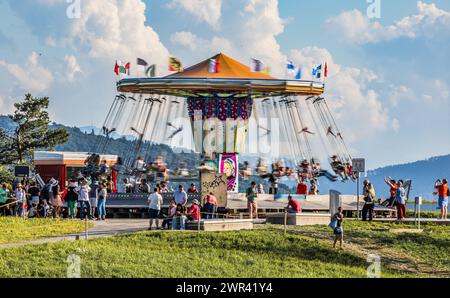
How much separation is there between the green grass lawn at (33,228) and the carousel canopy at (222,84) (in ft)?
42.0

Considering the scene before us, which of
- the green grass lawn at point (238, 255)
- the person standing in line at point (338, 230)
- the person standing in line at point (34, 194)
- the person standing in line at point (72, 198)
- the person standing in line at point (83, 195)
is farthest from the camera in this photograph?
the person standing in line at point (34, 194)

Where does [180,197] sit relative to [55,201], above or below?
above

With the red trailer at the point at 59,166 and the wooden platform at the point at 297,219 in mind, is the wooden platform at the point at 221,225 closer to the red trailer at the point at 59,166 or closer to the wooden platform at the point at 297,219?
the wooden platform at the point at 297,219

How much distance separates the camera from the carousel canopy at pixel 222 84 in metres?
49.9

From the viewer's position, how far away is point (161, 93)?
176 feet

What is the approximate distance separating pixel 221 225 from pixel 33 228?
6.15 m

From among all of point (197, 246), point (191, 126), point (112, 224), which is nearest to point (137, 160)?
point (191, 126)

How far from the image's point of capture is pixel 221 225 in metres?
35.6

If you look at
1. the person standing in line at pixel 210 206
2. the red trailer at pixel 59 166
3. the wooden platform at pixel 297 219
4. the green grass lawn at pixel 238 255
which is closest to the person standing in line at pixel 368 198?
the wooden platform at pixel 297 219

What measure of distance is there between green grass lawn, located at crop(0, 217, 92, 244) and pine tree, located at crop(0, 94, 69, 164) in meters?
39.4

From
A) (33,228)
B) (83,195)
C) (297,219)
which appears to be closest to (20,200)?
(83,195)

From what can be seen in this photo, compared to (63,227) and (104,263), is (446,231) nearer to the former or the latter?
(63,227)

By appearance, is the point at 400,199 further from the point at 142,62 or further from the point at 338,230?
the point at 142,62

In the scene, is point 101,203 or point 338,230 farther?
point 101,203
